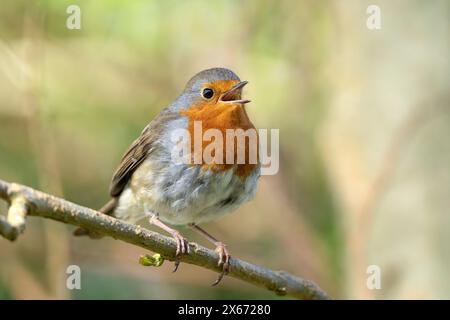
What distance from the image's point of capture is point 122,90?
7328 millimetres

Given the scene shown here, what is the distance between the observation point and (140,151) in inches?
180

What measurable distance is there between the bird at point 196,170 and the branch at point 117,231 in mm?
182

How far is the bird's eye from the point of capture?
169 inches

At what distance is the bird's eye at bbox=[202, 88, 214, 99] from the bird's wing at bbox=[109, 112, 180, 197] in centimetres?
22

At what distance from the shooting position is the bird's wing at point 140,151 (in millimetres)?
4508

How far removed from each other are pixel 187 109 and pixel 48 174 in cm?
200

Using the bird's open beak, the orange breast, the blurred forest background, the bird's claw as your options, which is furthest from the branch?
the blurred forest background

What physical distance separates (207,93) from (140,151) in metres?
0.61

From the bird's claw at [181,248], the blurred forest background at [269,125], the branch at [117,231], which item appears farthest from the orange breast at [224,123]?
the blurred forest background at [269,125]

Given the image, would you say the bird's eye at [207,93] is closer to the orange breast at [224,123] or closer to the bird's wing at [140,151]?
the orange breast at [224,123]

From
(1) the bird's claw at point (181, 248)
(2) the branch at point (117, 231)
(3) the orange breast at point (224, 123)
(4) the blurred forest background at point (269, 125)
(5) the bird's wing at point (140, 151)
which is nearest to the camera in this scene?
(2) the branch at point (117, 231)

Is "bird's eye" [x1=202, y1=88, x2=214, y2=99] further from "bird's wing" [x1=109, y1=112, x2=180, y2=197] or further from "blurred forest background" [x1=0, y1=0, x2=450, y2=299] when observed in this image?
"blurred forest background" [x1=0, y1=0, x2=450, y2=299]

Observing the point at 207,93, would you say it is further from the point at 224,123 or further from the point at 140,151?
the point at 140,151

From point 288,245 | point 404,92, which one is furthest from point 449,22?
point 288,245
